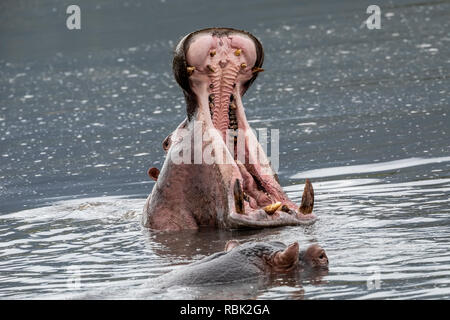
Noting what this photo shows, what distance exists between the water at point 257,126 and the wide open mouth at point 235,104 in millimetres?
388

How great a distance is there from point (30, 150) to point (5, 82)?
23.2ft

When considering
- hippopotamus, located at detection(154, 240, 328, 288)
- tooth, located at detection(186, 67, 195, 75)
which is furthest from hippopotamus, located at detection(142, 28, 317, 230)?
hippopotamus, located at detection(154, 240, 328, 288)

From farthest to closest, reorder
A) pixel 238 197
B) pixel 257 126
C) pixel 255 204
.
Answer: pixel 257 126 → pixel 255 204 → pixel 238 197

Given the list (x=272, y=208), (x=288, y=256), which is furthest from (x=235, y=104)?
(x=288, y=256)

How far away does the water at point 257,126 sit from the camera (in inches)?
285

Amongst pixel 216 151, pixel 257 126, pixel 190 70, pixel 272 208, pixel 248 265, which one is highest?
pixel 190 70

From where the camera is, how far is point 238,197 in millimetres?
8258

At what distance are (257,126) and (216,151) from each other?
5571 mm

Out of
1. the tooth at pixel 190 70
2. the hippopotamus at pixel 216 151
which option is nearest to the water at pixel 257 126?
the hippopotamus at pixel 216 151

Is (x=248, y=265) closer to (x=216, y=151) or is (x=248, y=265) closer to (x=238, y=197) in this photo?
(x=238, y=197)
